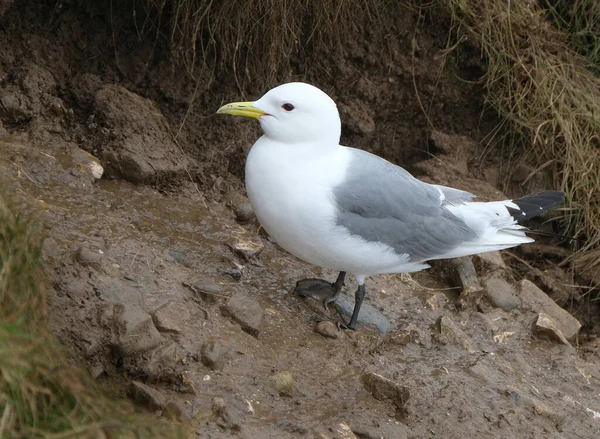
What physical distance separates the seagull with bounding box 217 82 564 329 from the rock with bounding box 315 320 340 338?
18 cm

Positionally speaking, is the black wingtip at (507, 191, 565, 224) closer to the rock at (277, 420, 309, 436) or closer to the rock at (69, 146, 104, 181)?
the rock at (277, 420, 309, 436)

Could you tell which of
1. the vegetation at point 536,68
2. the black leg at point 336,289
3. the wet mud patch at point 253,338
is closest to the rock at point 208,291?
the wet mud patch at point 253,338

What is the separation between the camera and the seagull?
4059 millimetres

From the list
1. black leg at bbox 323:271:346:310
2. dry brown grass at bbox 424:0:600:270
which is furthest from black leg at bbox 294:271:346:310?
dry brown grass at bbox 424:0:600:270

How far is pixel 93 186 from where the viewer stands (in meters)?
4.66

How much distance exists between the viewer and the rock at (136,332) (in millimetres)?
3510

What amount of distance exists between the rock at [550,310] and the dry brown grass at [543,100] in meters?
0.75

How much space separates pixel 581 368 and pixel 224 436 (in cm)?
249

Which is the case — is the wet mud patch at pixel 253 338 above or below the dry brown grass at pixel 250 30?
below

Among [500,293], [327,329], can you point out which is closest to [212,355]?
[327,329]

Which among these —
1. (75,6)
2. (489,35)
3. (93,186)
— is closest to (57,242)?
(93,186)

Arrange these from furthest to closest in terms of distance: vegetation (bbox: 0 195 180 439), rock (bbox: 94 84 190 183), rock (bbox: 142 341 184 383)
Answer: rock (bbox: 94 84 190 183), rock (bbox: 142 341 184 383), vegetation (bbox: 0 195 180 439)

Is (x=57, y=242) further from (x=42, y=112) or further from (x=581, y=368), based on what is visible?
(x=581, y=368)

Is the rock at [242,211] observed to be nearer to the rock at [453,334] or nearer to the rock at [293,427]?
the rock at [453,334]
